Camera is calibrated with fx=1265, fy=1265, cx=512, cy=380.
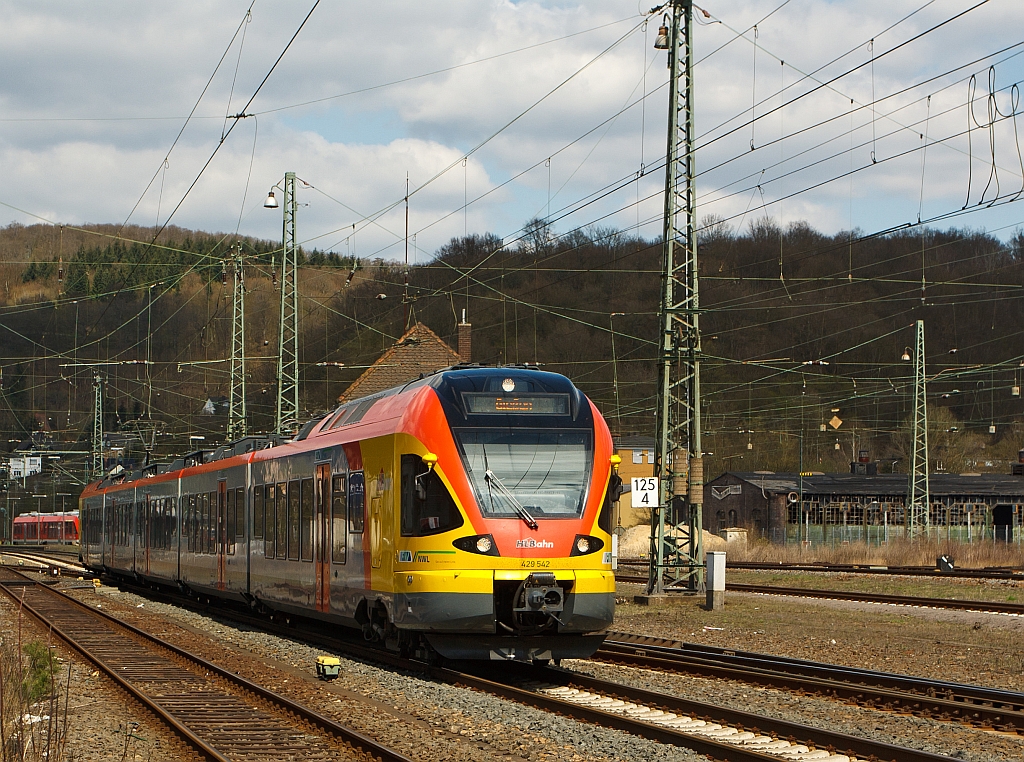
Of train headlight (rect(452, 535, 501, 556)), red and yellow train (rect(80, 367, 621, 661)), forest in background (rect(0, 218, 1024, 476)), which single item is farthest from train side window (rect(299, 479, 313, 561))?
forest in background (rect(0, 218, 1024, 476))

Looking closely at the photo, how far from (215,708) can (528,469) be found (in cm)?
421

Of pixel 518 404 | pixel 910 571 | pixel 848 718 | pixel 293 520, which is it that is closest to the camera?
pixel 848 718

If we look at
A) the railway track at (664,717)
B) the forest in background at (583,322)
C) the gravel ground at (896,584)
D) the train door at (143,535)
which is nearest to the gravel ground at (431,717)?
the railway track at (664,717)

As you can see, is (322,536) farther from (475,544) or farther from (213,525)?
(213,525)

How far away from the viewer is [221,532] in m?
24.9

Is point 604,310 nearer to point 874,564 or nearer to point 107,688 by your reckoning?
point 874,564

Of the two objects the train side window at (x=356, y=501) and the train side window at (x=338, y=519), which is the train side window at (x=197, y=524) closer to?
the train side window at (x=338, y=519)

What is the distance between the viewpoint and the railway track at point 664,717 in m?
9.45

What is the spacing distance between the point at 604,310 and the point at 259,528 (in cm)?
2839

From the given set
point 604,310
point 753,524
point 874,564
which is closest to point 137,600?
point 604,310

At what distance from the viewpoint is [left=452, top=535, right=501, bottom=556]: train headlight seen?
45.2 ft

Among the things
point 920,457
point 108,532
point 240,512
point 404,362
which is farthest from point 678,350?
point 920,457

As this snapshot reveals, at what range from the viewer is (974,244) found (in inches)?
1986

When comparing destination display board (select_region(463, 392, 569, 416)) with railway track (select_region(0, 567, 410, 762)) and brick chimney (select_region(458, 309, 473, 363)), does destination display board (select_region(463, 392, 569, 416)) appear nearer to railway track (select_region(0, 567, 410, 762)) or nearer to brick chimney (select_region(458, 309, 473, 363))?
railway track (select_region(0, 567, 410, 762))
